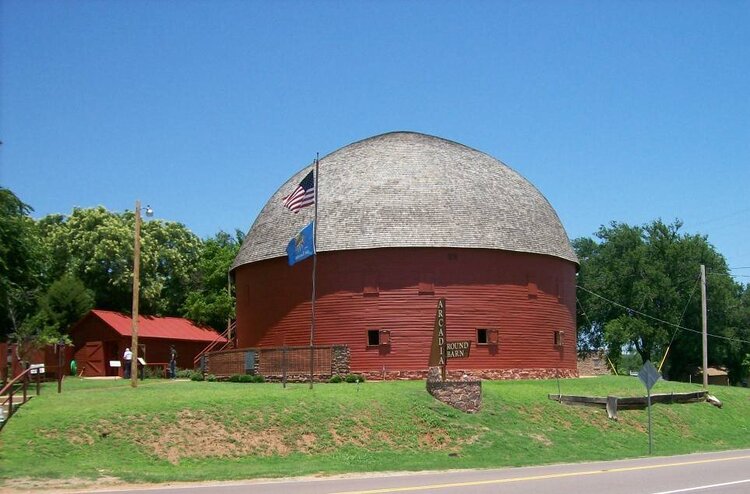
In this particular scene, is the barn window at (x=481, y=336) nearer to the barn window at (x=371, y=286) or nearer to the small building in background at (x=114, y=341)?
the barn window at (x=371, y=286)

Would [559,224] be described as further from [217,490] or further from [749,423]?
[217,490]

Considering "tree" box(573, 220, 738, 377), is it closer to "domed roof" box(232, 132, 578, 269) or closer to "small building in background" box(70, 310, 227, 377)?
"domed roof" box(232, 132, 578, 269)

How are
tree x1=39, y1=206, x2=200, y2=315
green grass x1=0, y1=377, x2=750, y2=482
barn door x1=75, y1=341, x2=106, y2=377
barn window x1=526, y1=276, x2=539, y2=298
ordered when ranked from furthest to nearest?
1. tree x1=39, y1=206, x2=200, y2=315
2. barn door x1=75, y1=341, x2=106, y2=377
3. barn window x1=526, y1=276, x2=539, y2=298
4. green grass x1=0, y1=377, x2=750, y2=482

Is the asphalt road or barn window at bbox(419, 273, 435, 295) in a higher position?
barn window at bbox(419, 273, 435, 295)

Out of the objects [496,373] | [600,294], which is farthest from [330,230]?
[600,294]

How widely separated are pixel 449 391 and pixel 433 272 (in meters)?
10.4

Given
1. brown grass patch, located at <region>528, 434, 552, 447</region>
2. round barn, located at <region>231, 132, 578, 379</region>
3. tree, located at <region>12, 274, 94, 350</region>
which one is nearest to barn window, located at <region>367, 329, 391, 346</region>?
round barn, located at <region>231, 132, 578, 379</region>

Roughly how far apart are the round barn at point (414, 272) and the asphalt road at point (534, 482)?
55.3 feet

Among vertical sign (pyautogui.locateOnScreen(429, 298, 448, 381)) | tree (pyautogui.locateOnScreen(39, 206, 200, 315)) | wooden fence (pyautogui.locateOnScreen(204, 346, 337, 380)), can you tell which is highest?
tree (pyautogui.locateOnScreen(39, 206, 200, 315))

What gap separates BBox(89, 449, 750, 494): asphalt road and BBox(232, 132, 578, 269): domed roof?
726 inches

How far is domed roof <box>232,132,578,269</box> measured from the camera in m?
37.8

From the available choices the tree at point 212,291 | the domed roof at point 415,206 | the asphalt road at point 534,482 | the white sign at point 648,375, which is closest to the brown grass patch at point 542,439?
the white sign at point 648,375

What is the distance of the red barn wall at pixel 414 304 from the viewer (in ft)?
121

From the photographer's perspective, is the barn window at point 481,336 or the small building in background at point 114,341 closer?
the barn window at point 481,336
